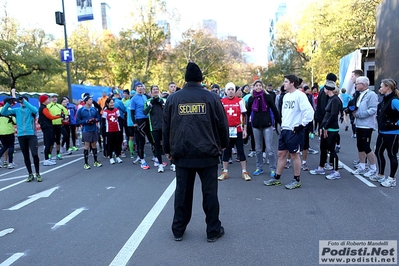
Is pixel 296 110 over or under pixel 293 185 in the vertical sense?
over

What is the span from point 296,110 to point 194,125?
286 centimetres

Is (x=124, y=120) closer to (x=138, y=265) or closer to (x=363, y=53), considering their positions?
(x=138, y=265)

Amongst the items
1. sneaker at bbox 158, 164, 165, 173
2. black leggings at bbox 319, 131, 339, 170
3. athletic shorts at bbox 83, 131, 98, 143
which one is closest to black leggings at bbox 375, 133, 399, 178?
black leggings at bbox 319, 131, 339, 170

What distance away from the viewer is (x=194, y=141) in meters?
4.14

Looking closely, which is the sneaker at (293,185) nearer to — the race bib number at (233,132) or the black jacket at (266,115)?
the black jacket at (266,115)

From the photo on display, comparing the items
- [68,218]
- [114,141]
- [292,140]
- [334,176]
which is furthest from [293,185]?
[114,141]

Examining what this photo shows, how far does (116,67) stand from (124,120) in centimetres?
2630

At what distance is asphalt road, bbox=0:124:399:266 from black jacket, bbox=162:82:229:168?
40.8 inches

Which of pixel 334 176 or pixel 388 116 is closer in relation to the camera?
pixel 388 116

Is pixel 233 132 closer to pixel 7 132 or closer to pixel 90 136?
pixel 90 136

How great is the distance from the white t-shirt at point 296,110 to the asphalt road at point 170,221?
1.24 meters

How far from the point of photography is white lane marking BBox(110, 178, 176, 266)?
3859mm

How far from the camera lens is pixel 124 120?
38.0 ft

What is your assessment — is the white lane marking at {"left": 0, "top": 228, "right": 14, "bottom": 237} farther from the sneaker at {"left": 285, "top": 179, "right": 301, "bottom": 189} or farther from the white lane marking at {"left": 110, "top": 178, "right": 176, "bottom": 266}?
the sneaker at {"left": 285, "top": 179, "right": 301, "bottom": 189}
